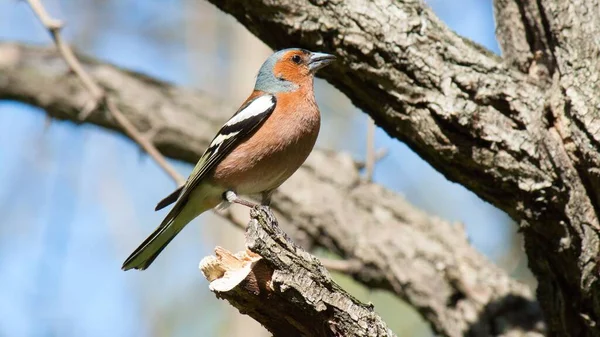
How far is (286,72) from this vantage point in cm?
645

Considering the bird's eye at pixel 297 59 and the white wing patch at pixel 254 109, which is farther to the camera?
the bird's eye at pixel 297 59

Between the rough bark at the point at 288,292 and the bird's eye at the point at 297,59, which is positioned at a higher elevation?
the bird's eye at the point at 297,59

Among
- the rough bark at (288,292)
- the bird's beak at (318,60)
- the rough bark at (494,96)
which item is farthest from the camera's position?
the bird's beak at (318,60)

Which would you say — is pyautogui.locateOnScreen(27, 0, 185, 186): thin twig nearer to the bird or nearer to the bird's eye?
the bird

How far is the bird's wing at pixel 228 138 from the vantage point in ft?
18.9

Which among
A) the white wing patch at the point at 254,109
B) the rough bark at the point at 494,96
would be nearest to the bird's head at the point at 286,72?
the white wing patch at the point at 254,109

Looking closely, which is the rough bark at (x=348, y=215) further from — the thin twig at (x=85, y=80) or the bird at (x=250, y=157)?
the bird at (x=250, y=157)

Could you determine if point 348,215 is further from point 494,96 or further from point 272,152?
point 494,96

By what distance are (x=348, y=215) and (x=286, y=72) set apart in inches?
72.9

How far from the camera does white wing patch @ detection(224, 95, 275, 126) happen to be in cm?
586

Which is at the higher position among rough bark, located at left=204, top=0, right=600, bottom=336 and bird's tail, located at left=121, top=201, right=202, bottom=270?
rough bark, located at left=204, top=0, right=600, bottom=336

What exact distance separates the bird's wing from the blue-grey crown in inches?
16.7

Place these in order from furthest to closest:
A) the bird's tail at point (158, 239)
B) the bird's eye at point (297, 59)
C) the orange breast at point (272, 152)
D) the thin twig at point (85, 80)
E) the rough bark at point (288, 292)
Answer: the thin twig at point (85, 80)
the bird's eye at point (297, 59)
the bird's tail at point (158, 239)
the orange breast at point (272, 152)
the rough bark at point (288, 292)

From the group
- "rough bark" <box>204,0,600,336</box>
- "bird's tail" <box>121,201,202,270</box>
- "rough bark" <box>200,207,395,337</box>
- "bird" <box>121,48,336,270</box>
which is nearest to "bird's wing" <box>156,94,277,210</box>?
"bird" <box>121,48,336,270</box>
